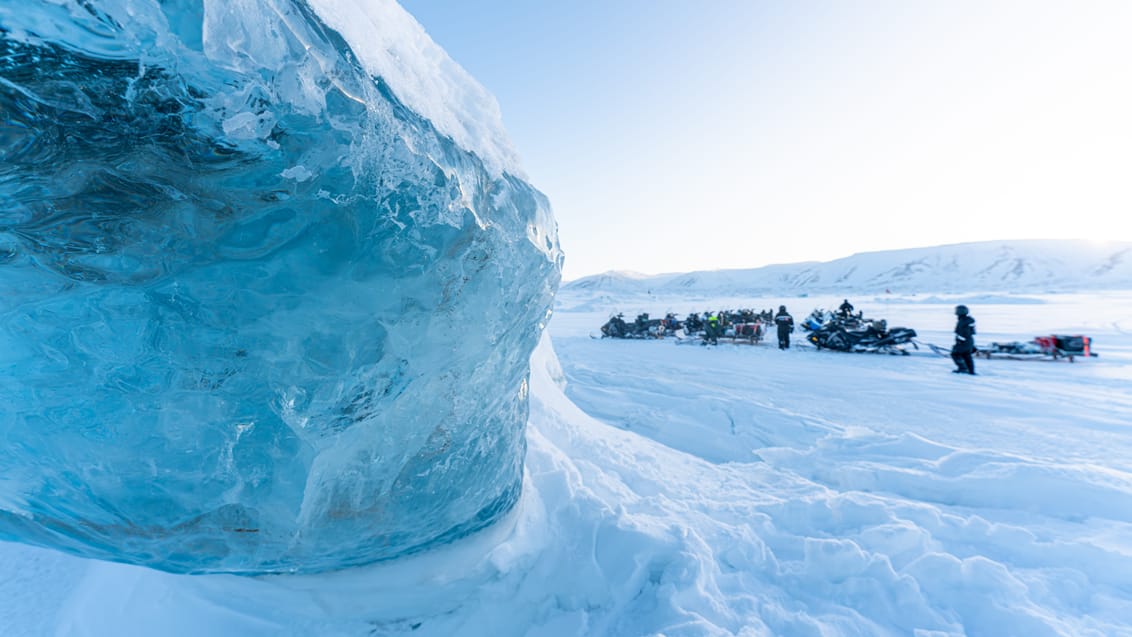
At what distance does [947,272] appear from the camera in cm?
6038

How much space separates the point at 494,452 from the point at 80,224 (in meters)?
1.73

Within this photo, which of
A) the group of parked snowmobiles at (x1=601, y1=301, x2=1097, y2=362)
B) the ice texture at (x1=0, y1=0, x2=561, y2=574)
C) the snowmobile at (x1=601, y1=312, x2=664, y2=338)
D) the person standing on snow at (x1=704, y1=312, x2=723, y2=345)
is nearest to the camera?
the ice texture at (x1=0, y1=0, x2=561, y2=574)

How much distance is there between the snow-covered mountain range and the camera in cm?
4794

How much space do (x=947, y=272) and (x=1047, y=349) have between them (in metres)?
69.1

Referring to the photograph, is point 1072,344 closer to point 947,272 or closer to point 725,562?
point 725,562

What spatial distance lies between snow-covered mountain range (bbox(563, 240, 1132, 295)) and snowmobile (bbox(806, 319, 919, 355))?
44.0 meters

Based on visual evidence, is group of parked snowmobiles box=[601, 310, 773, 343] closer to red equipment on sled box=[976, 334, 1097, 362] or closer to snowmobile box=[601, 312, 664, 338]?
snowmobile box=[601, 312, 664, 338]

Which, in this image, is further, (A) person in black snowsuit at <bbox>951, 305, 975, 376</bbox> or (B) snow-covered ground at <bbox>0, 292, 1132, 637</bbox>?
(A) person in black snowsuit at <bbox>951, 305, 975, 376</bbox>

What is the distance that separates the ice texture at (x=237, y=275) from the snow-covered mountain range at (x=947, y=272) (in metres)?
56.3

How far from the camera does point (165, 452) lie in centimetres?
146

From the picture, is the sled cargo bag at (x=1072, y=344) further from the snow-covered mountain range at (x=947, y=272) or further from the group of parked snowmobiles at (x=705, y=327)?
the snow-covered mountain range at (x=947, y=272)

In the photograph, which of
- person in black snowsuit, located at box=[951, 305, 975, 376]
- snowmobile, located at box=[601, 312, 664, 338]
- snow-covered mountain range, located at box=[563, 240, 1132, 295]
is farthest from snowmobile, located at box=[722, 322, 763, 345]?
snow-covered mountain range, located at box=[563, 240, 1132, 295]

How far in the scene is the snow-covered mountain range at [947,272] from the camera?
47938 mm

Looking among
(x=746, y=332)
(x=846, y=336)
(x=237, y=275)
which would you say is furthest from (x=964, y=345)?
(x=237, y=275)
